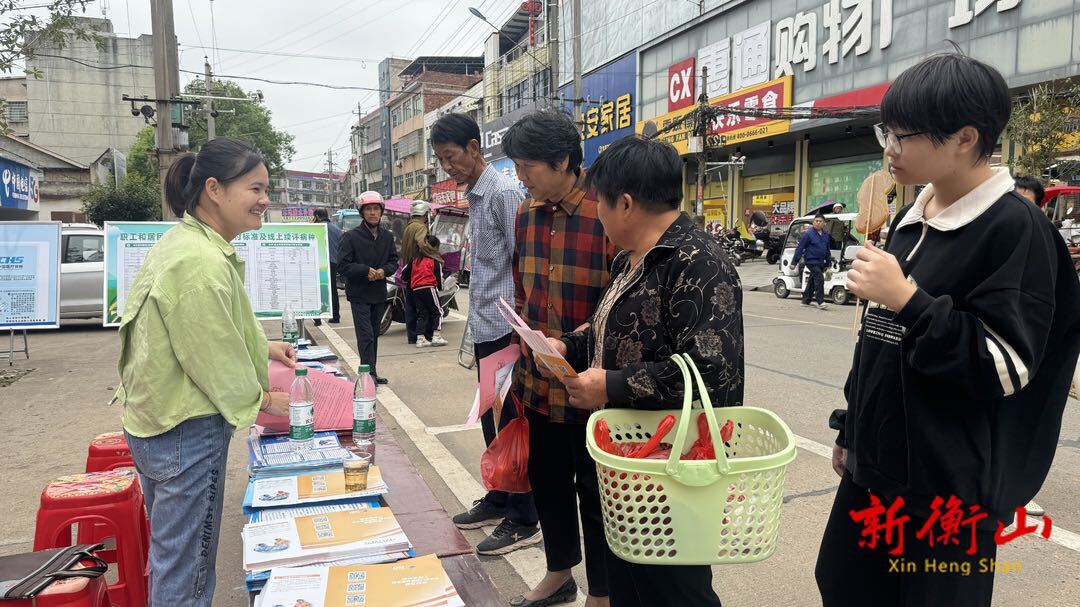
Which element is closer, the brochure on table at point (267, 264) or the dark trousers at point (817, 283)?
the brochure on table at point (267, 264)

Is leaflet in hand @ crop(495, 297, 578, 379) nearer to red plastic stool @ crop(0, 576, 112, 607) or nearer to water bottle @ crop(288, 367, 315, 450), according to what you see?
water bottle @ crop(288, 367, 315, 450)

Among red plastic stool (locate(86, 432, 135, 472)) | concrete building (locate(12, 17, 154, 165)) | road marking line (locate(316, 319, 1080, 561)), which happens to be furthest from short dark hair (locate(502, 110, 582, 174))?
concrete building (locate(12, 17, 154, 165))

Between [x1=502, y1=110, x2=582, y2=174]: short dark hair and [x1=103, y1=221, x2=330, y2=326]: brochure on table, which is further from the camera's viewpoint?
[x1=103, y1=221, x2=330, y2=326]: brochure on table

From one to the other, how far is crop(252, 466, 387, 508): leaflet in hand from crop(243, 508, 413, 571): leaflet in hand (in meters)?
0.14

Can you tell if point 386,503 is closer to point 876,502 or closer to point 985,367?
point 876,502

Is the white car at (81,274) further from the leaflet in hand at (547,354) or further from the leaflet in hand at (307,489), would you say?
the leaflet in hand at (547,354)

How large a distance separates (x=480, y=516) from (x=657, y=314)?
2.14 meters

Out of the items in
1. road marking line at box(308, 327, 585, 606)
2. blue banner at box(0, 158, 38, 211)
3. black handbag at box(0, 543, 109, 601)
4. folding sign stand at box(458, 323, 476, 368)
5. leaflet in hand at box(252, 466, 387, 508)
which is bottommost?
road marking line at box(308, 327, 585, 606)

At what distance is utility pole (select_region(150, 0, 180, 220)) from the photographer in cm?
1080

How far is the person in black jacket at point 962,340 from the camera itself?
1.34 metres

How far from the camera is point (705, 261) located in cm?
179

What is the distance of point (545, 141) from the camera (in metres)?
2.57

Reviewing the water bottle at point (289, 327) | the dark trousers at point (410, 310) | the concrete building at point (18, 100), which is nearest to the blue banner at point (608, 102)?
the dark trousers at point (410, 310)

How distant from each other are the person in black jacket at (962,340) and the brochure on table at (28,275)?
876cm
